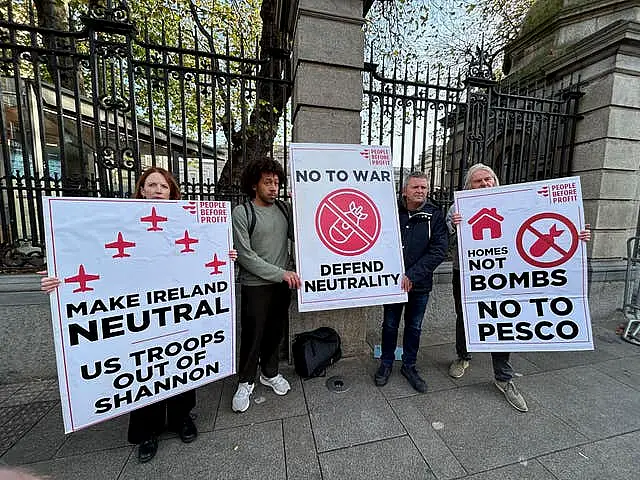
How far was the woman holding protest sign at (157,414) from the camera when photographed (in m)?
2.19

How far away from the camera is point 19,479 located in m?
0.69

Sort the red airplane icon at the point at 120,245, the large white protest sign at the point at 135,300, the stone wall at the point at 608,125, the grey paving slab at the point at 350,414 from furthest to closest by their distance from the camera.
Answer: the stone wall at the point at 608,125 < the grey paving slab at the point at 350,414 < the red airplane icon at the point at 120,245 < the large white protest sign at the point at 135,300

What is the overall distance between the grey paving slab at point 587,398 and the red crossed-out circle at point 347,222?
2.16 metres

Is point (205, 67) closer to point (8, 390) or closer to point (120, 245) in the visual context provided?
point (120, 245)

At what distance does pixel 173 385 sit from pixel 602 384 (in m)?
4.03

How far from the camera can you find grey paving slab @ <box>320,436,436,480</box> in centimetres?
201

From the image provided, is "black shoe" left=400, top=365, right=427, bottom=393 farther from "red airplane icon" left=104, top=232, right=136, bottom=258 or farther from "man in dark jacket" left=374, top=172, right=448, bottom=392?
"red airplane icon" left=104, top=232, right=136, bottom=258

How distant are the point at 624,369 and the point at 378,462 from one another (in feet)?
10.5

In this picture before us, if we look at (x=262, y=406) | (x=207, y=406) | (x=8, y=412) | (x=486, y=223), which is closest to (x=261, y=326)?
(x=262, y=406)

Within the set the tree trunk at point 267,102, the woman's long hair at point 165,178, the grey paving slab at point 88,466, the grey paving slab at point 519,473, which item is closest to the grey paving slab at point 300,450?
the grey paving slab at point 519,473

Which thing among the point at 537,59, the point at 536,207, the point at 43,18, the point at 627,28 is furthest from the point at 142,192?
the point at 537,59

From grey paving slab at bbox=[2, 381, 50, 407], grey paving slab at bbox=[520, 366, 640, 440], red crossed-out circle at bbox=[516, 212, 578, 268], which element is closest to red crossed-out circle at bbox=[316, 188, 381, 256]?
red crossed-out circle at bbox=[516, 212, 578, 268]

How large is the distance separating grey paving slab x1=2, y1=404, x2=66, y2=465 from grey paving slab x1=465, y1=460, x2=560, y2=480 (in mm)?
2989

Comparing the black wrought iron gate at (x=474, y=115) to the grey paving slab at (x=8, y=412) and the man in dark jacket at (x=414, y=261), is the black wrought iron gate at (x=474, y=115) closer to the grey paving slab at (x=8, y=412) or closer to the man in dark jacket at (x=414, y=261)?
the man in dark jacket at (x=414, y=261)
